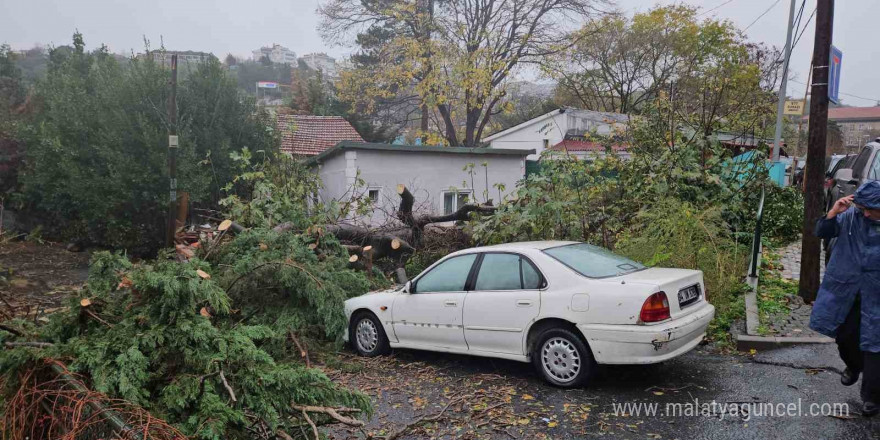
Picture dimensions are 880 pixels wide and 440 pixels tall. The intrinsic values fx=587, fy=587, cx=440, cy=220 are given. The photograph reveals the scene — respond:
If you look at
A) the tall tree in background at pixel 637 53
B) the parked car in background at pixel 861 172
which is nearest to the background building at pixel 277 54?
the tall tree in background at pixel 637 53

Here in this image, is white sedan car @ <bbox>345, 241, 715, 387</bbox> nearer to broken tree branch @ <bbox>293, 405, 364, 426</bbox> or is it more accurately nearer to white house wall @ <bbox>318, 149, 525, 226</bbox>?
broken tree branch @ <bbox>293, 405, 364, 426</bbox>

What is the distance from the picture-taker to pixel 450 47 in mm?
26969

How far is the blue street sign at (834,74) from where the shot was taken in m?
7.28

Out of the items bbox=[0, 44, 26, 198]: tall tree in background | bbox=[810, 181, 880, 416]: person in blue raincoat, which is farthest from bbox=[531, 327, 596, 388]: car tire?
bbox=[0, 44, 26, 198]: tall tree in background

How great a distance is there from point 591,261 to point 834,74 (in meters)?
4.47

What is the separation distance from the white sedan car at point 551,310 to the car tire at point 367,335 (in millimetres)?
29

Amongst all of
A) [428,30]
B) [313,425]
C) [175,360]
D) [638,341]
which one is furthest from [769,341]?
[428,30]

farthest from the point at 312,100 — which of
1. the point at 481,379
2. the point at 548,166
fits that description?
the point at 481,379

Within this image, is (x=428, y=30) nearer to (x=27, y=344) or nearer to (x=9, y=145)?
(x=9, y=145)

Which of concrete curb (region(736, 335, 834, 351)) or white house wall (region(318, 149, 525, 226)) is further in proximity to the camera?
white house wall (region(318, 149, 525, 226))

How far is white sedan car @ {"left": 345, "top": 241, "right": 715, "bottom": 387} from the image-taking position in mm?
5168

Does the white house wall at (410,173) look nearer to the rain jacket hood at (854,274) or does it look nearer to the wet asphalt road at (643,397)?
the wet asphalt road at (643,397)

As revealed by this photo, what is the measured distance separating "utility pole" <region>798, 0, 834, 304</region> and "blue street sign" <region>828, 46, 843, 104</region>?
101 millimetres

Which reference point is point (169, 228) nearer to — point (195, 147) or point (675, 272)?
point (195, 147)
